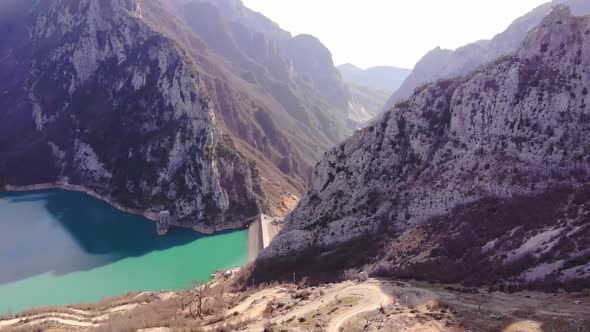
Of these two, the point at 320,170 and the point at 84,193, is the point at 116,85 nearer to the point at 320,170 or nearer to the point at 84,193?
the point at 84,193

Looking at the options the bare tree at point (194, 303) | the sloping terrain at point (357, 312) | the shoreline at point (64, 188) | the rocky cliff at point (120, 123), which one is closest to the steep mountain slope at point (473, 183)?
the sloping terrain at point (357, 312)

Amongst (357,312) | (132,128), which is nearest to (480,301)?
(357,312)

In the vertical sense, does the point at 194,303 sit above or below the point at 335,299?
below

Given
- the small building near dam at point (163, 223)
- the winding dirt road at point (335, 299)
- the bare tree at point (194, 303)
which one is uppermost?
the small building near dam at point (163, 223)

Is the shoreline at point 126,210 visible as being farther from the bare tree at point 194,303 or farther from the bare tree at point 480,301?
the bare tree at point 480,301

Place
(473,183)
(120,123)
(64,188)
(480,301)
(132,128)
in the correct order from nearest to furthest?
(480,301) → (473,183) → (64,188) → (132,128) → (120,123)

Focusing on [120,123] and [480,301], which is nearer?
[480,301]

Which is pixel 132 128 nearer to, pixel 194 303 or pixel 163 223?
pixel 163 223
